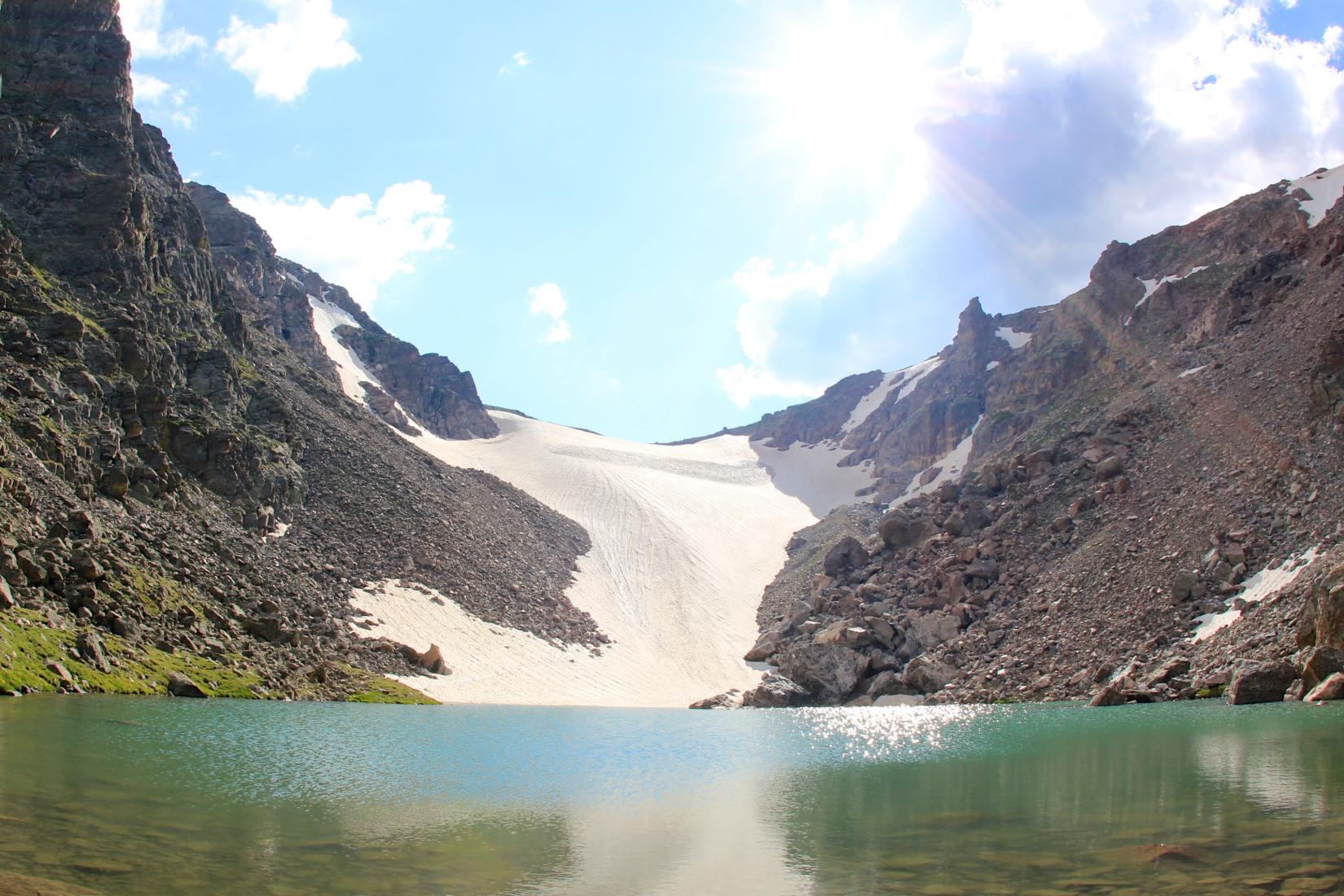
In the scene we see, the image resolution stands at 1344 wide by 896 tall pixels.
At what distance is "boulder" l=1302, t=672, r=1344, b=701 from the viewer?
32500 millimetres

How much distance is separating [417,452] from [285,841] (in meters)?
79.2

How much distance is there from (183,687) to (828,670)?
37.8 meters

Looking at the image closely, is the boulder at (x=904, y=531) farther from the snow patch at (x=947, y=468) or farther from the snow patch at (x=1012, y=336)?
the snow patch at (x=1012, y=336)

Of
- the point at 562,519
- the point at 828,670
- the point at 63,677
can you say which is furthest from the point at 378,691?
the point at 562,519

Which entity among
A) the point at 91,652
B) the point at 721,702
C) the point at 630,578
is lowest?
the point at 721,702

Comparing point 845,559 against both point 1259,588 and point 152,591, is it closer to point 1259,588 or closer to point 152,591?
point 1259,588

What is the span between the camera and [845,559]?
76625 mm

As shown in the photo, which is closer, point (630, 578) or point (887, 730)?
point (887, 730)

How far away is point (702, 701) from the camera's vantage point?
60.2 meters

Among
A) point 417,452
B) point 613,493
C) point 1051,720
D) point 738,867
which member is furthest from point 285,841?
point 613,493

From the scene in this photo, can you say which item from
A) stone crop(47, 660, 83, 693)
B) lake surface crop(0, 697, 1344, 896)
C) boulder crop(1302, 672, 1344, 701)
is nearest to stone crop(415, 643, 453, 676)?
stone crop(47, 660, 83, 693)

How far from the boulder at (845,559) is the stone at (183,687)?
2013 inches

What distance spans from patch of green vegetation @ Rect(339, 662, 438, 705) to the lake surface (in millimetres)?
14871

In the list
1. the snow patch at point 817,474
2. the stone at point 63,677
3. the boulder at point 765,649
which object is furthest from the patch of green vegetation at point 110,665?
the snow patch at point 817,474
